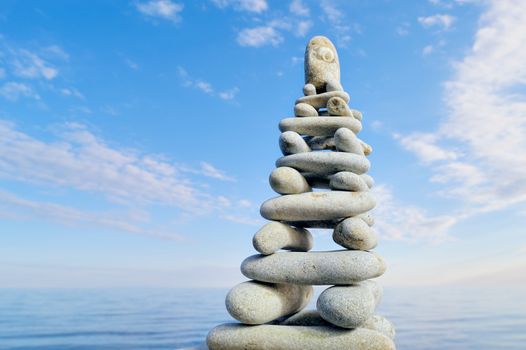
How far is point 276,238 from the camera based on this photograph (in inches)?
272

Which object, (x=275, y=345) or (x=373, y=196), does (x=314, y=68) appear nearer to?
(x=373, y=196)

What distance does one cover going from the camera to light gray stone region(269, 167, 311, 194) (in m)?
7.23

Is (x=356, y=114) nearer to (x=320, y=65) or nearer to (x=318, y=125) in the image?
(x=318, y=125)

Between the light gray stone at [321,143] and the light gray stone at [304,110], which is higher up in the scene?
the light gray stone at [304,110]

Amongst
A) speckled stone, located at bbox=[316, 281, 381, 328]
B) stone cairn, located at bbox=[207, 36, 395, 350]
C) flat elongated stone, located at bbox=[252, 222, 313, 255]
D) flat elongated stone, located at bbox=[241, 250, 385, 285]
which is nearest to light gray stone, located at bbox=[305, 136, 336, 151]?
stone cairn, located at bbox=[207, 36, 395, 350]

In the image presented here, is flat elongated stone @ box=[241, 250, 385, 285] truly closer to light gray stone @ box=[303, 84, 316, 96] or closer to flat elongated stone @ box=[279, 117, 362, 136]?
flat elongated stone @ box=[279, 117, 362, 136]

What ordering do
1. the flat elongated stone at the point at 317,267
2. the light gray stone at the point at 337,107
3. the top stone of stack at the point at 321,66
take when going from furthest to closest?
1. the top stone of stack at the point at 321,66
2. the light gray stone at the point at 337,107
3. the flat elongated stone at the point at 317,267

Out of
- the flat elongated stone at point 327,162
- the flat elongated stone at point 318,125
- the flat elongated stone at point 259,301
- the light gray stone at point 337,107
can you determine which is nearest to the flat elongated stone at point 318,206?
the flat elongated stone at point 327,162

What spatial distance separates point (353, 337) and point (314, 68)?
5.59 meters

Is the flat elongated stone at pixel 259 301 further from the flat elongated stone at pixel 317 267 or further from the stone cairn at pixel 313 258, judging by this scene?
the flat elongated stone at pixel 317 267

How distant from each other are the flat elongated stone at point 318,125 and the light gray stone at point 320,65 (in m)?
1.33

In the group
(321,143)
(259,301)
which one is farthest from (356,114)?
(259,301)

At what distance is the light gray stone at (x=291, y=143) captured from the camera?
7.66 metres

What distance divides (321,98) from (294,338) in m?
4.68
